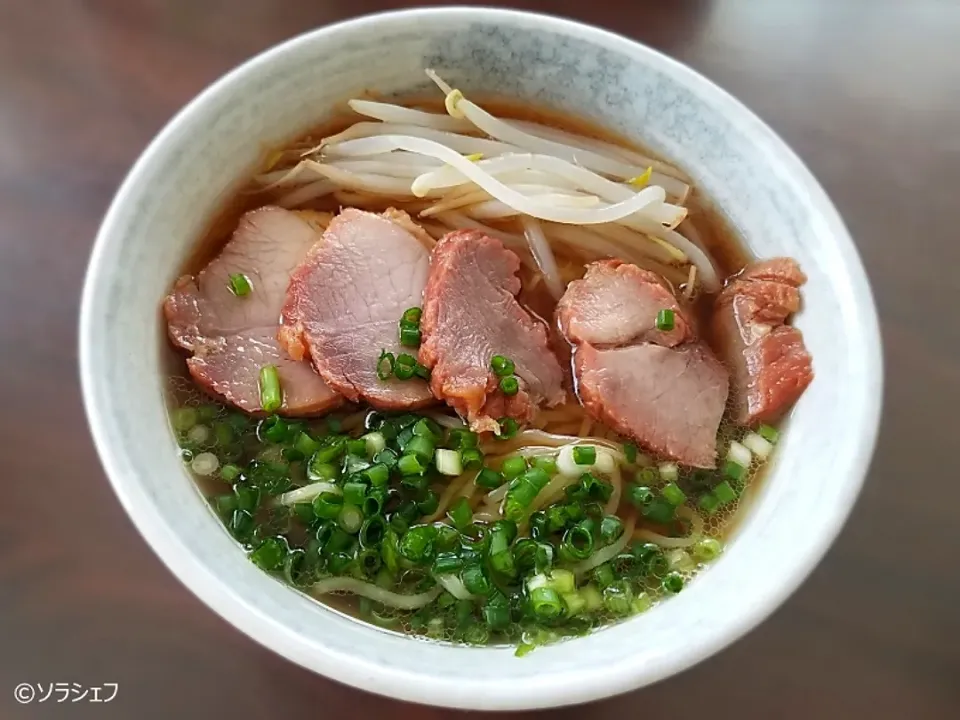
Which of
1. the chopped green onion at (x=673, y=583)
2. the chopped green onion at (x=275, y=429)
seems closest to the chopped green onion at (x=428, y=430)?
the chopped green onion at (x=275, y=429)

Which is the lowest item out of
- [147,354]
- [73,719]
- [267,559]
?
[73,719]

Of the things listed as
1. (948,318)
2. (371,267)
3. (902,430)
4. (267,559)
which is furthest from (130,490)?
(948,318)

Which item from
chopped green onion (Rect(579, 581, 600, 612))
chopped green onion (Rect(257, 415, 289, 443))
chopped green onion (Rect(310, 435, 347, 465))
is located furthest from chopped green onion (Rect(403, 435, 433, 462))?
chopped green onion (Rect(579, 581, 600, 612))

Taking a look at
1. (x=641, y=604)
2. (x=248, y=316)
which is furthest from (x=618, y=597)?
(x=248, y=316)

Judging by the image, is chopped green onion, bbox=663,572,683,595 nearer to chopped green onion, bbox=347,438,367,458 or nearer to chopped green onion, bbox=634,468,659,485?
chopped green onion, bbox=634,468,659,485

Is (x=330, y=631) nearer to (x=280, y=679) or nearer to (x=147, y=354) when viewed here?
(x=280, y=679)

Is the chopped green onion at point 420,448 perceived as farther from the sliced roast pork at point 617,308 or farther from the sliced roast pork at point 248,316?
the sliced roast pork at point 617,308
